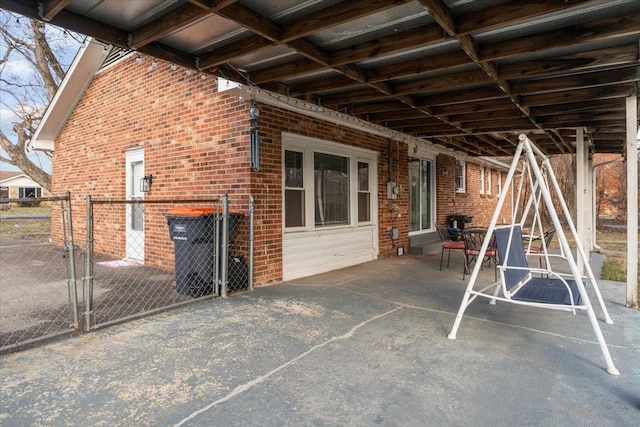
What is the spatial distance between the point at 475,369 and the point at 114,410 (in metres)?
2.52

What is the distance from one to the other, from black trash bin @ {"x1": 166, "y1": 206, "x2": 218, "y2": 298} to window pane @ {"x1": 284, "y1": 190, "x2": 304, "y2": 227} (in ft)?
4.61

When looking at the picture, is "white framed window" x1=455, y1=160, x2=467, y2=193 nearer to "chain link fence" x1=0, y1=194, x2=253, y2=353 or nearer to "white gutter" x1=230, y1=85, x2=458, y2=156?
"white gutter" x1=230, y1=85, x2=458, y2=156

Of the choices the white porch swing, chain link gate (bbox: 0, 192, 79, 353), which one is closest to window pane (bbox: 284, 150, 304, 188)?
chain link gate (bbox: 0, 192, 79, 353)

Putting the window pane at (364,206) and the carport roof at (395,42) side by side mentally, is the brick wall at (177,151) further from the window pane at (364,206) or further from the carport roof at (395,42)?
the carport roof at (395,42)

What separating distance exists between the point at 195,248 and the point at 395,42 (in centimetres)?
341

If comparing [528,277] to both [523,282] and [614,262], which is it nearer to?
[523,282]

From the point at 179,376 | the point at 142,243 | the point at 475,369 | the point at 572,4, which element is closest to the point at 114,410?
the point at 179,376

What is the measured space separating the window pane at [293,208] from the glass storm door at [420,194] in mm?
4282

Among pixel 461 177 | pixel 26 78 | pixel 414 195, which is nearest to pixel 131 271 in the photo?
pixel 414 195

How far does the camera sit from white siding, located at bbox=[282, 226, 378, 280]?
608 centimetres

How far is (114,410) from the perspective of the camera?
2359 millimetres

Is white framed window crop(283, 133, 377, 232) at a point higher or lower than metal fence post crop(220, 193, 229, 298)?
Result: higher

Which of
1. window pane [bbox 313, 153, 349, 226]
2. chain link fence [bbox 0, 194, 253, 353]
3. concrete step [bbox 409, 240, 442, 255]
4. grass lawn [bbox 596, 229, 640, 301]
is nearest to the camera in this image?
chain link fence [bbox 0, 194, 253, 353]

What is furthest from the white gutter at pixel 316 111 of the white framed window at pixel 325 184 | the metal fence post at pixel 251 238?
the metal fence post at pixel 251 238
